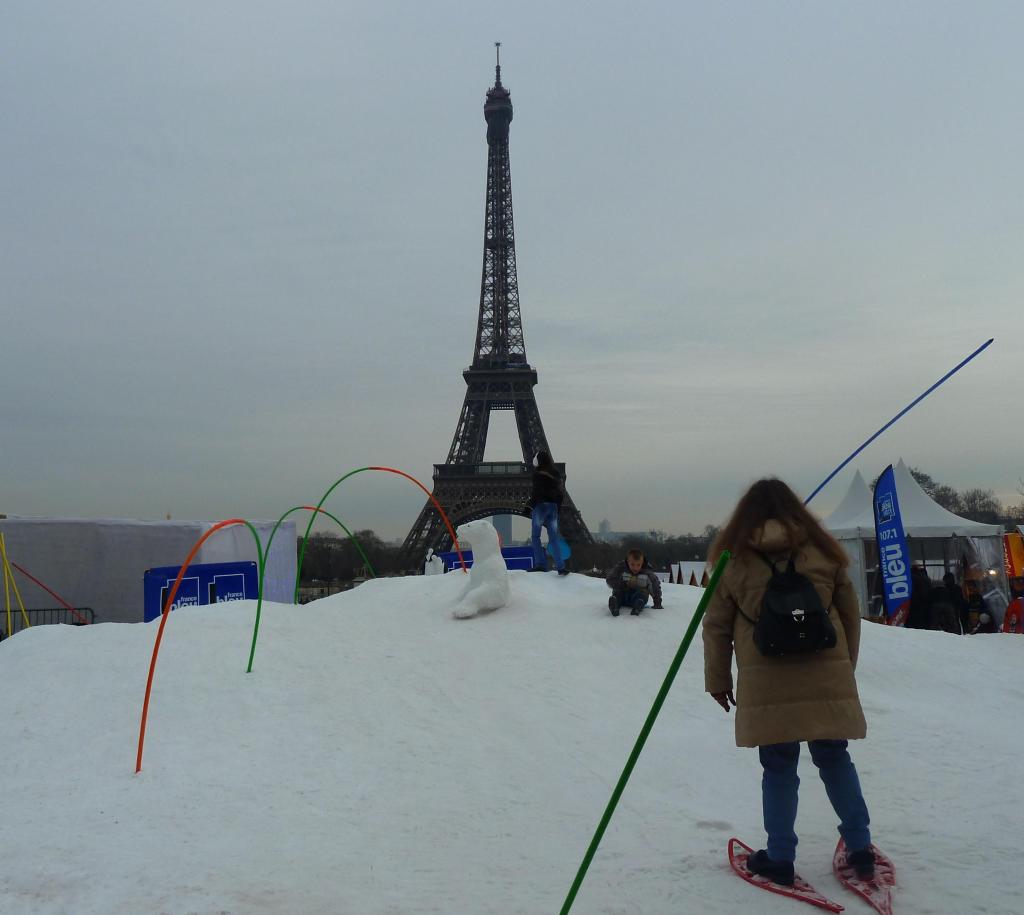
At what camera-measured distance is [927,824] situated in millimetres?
4367

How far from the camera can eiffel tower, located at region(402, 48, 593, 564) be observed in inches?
1575

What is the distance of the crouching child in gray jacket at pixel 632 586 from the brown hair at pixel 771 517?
593cm

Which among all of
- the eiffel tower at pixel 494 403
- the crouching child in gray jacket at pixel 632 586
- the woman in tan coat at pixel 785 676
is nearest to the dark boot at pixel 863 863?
the woman in tan coat at pixel 785 676

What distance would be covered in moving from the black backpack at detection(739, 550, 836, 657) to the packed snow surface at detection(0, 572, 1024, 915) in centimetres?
104

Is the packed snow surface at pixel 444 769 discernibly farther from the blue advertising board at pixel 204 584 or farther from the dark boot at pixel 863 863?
the blue advertising board at pixel 204 584

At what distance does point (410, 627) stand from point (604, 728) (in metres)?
3.37

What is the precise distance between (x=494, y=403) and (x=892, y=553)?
3497cm

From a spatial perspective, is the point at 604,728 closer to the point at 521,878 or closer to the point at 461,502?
the point at 521,878

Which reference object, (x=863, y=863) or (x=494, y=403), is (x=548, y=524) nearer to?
(x=863, y=863)

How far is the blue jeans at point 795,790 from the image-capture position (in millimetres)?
3334


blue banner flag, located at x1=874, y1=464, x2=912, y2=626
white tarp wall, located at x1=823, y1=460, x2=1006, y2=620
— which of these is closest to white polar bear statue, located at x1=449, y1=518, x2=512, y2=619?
blue banner flag, located at x1=874, y1=464, x2=912, y2=626

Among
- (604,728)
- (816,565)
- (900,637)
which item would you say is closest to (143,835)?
(604,728)

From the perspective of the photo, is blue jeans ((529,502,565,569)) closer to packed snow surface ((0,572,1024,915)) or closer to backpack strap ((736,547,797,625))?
packed snow surface ((0,572,1024,915))

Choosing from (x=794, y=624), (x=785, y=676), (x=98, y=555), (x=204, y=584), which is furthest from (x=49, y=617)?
(x=794, y=624)
